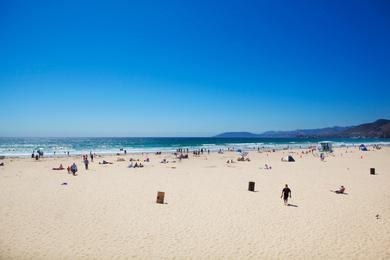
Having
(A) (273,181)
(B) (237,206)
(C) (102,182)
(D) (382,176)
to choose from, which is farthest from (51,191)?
(D) (382,176)

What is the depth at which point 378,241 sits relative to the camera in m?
9.02

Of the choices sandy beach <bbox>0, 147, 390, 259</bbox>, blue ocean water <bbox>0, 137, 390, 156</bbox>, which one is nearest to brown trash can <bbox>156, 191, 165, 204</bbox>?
sandy beach <bbox>0, 147, 390, 259</bbox>

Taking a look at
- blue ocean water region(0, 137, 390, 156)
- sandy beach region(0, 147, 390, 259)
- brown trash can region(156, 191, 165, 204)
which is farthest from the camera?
blue ocean water region(0, 137, 390, 156)

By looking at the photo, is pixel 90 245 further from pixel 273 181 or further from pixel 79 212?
pixel 273 181

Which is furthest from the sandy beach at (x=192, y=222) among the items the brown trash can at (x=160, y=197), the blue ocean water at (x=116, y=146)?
the blue ocean water at (x=116, y=146)

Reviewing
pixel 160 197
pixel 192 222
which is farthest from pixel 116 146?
pixel 192 222

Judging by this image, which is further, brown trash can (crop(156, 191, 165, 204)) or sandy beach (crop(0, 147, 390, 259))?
brown trash can (crop(156, 191, 165, 204))

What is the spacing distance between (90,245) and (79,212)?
12.5ft

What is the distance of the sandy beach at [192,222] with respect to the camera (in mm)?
8227

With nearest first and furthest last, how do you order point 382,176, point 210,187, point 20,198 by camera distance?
1. point 20,198
2. point 210,187
3. point 382,176

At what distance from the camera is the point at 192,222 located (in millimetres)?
10820

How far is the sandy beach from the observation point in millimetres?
8227

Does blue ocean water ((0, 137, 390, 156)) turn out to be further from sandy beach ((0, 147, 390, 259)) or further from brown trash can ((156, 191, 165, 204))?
brown trash can ((156, 191, 165, 204))

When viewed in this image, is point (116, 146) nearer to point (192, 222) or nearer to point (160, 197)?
point (160, 197)
